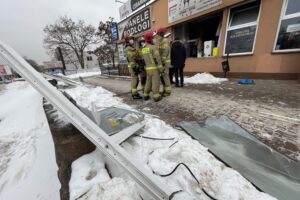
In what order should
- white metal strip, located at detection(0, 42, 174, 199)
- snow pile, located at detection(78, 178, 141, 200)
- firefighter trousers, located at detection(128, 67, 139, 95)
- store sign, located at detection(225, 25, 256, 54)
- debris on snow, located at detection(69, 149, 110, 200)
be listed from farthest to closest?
store sign, located at detection(225, 25, 256, 54), firefighter trousers, located at detection(128, 67, 139, 95), debris on snow, located at detection(69, 149, 110, 200), snow pile, located at detection(78, 178, 141, 200), white metal strip, located at detection(0, 42, 174, 199)

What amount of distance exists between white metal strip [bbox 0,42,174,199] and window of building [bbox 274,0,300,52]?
261 inches

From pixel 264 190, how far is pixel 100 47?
1323 inches

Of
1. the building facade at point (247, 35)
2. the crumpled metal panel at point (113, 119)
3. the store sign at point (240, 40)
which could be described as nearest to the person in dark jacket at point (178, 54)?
the building facade at point (247, 35)

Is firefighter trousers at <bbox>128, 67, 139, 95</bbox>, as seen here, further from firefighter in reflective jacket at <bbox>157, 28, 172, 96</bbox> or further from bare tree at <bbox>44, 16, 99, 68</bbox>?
bare tree at <bbox>44, 16, 99, 68</bbox>

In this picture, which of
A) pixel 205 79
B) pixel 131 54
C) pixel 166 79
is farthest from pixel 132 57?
pixel 205 79

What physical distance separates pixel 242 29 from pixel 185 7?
124 inches

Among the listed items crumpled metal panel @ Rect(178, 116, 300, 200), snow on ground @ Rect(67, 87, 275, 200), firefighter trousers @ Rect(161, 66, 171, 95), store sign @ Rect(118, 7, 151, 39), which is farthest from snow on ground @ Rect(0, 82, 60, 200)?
store sign @ Rect(118, 7, 151, 39)

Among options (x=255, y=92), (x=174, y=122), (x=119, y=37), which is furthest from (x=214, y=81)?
(x=119, y=37)

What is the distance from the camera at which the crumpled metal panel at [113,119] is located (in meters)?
2.33

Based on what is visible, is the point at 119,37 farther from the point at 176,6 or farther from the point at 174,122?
the point at 174,122

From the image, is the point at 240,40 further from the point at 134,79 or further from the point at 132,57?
the point at 134,79

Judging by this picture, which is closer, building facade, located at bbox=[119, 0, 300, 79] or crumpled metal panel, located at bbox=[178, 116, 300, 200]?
crumpled metal panel, located at bbox=[178, 116, 300, 200]

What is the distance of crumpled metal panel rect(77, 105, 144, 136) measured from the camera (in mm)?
2330

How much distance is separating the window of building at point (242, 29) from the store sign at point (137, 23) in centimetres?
549
